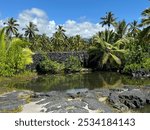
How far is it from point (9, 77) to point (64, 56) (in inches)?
496

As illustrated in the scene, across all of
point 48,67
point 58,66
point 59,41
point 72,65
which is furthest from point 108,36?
point 59,41

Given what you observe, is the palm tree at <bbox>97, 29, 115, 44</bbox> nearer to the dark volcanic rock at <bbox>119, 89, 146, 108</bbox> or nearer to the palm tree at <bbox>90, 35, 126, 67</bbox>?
the palm tree at <bbox>90, 35, 126, 67</bbox>

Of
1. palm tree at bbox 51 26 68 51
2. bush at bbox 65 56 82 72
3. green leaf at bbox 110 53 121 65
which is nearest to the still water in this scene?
bush at bbox 65 56 82 72

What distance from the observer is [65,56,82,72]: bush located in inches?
1679

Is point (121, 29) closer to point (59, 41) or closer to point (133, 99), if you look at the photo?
point (59, 41)

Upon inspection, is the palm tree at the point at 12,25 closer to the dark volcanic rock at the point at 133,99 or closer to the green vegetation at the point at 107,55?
the green vegetation at the point at 107,55

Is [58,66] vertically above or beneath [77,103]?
above

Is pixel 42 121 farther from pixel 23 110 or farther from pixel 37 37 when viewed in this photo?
pixel 37 37

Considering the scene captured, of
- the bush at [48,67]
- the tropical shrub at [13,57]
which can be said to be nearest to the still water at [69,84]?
the tropical shrub at [13,57]

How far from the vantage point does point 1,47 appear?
29844mm

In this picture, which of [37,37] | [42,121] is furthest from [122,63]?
A: [42,121]

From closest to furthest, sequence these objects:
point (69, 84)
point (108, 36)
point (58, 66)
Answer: point (69, 84), point (58, 66), point (108, 36)

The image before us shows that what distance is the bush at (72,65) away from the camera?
42656mm

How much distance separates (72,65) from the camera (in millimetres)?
42688
